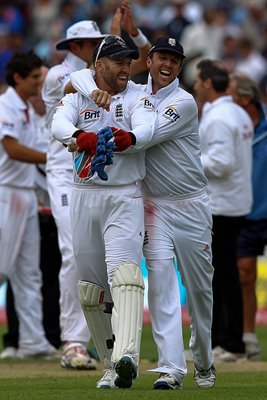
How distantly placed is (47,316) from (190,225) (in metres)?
4.92

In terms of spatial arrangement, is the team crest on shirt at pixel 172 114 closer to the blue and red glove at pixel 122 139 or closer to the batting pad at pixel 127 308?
the blue and red glove at pixel 122 139

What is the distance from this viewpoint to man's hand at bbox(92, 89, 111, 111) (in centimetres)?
814

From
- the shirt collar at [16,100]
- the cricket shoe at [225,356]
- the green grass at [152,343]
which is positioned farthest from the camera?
the green grass at [152,343]

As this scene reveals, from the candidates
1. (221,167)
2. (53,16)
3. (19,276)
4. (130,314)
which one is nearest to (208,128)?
(221,167)

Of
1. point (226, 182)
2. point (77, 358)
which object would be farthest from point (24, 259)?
point (226, 182)

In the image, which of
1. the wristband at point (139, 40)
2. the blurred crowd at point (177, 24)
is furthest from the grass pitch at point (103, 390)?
the blurred crowd at point (177, 24)

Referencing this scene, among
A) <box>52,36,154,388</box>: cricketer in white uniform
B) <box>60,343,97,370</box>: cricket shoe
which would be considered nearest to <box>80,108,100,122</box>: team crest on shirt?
<box>52,36,154,388</box>: cricketer in white uniform

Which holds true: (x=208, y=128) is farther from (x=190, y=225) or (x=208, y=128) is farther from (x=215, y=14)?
(x=215, y=14)

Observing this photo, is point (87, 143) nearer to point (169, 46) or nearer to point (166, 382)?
point (169, 46)

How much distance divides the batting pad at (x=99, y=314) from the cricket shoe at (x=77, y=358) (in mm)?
1943

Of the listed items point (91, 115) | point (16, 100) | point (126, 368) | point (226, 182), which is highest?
point (16, 100)

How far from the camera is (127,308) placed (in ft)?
26.1

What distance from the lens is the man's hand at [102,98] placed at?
814 cm

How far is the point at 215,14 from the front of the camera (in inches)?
920
